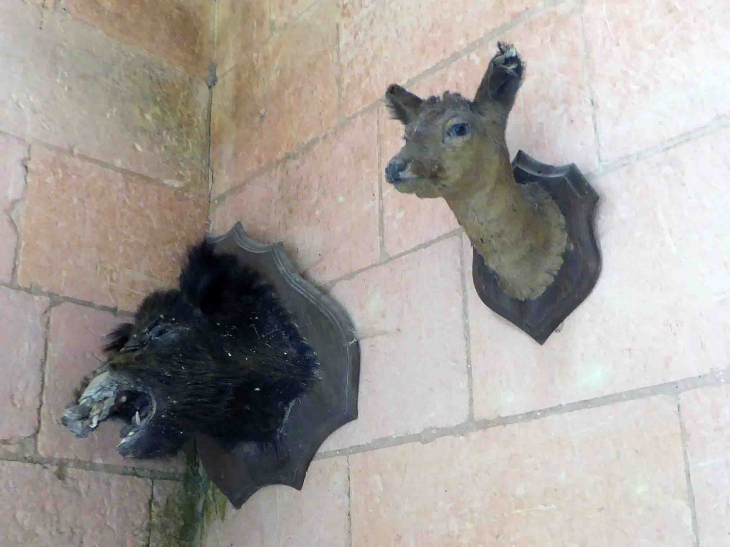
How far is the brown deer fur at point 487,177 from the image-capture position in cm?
135

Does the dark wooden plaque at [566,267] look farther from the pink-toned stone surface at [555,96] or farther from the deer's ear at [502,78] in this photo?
the deer's ear at [502,78]

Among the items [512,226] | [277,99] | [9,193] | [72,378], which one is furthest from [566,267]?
[9,193]

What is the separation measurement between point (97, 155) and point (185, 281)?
0.67 m

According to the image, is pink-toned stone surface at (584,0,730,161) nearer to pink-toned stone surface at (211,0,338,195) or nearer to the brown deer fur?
the brown deer fur

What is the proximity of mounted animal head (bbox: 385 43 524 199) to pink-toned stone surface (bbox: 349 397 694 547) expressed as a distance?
0.52 metres

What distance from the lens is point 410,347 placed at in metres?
1.87

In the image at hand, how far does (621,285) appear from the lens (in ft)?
4.86

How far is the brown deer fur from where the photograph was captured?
135 cm

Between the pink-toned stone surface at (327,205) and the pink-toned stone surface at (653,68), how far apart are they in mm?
691

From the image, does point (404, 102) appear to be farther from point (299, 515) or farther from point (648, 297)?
point (299, 515)

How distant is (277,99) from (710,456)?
1.77 meters

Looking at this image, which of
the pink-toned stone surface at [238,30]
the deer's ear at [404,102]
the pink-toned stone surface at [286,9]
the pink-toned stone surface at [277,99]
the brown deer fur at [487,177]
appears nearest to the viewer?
the brown deer fur at [487,177]

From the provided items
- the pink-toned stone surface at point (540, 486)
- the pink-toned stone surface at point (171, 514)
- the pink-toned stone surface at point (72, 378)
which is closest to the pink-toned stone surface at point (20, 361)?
the pink-toned stone surface at point (72, 378)

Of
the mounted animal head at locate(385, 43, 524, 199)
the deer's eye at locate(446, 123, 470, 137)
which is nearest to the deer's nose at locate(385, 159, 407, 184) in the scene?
the mounted animal head at locate(385, 43, 524, 199)
